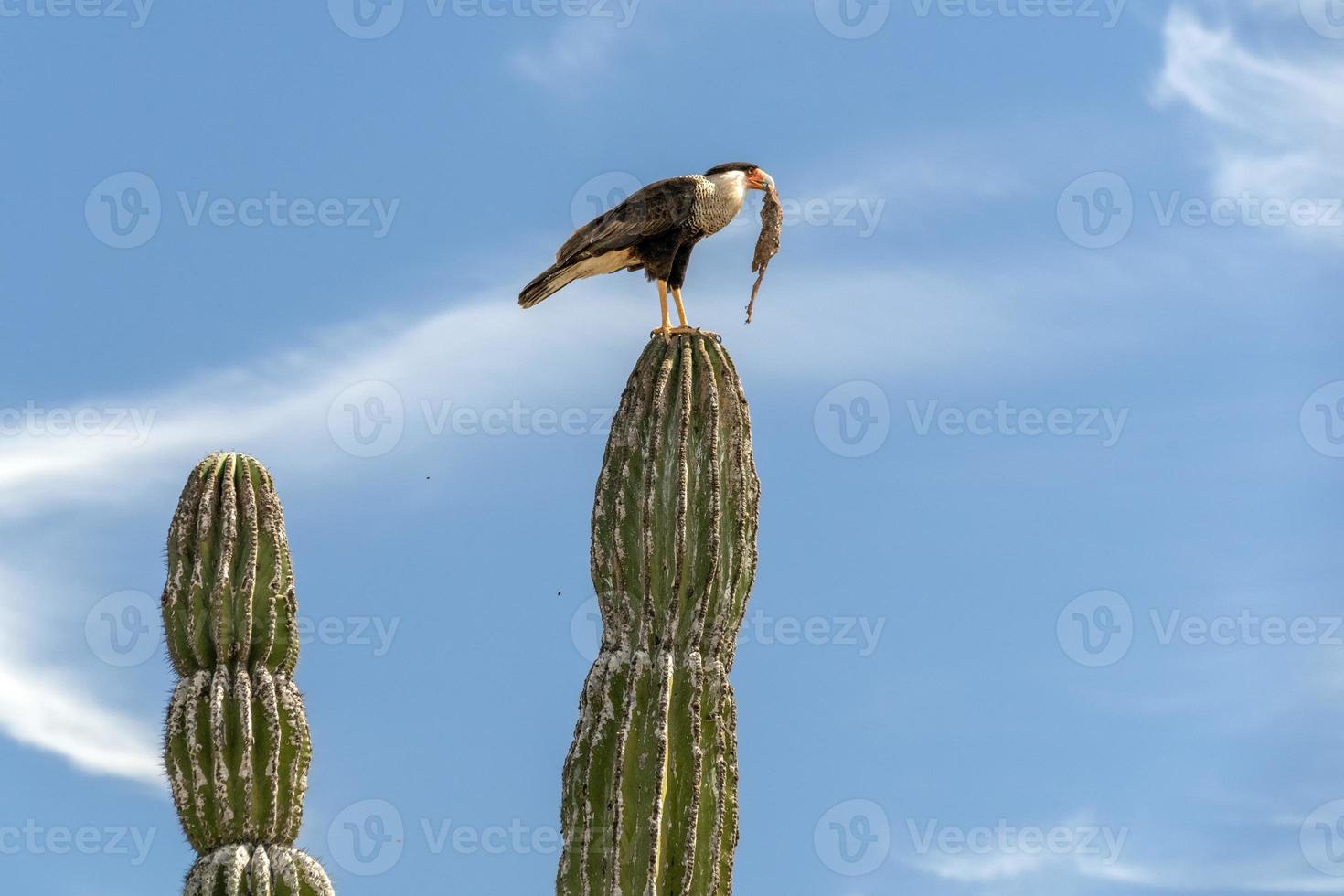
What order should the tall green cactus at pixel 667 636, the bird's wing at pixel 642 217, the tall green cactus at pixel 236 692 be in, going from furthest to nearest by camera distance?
the bird's wing at pixel 642 217
the tall green cactus at pixel 236 692
the tall green cactus at pixel 667 636

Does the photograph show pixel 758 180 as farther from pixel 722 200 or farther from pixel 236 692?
pixel 236 692

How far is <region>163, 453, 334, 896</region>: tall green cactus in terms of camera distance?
12.6 metres

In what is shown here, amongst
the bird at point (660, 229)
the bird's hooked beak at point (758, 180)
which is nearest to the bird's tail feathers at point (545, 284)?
the bird at point (660, 229)

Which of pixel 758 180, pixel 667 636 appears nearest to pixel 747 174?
pixel 758 180

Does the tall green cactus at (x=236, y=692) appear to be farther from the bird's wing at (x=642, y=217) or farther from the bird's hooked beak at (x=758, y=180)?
the bird's hooked beak at (x=758, y=180)

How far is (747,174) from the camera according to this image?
46.5 ft

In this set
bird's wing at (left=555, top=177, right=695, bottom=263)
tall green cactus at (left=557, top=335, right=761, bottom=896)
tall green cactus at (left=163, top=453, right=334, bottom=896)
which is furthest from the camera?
bird's wing at (left=555, top=177, right=695, bottom=263)

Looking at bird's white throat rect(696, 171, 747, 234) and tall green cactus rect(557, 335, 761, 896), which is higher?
bird's white throat rect(696, 171, 747, 234)

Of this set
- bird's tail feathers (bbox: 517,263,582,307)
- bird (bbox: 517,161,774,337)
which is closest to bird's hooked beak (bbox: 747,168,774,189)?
bird (bbox: 517,161,774,337)

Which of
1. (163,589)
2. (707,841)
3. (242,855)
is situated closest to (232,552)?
(163,589)

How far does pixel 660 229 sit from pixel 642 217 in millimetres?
152

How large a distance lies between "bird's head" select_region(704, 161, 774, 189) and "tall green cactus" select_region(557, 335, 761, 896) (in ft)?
6.55

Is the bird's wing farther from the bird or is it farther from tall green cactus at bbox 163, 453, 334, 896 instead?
tall green cactus at bbox 163, 453, 334, 896

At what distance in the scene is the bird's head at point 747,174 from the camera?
14117 mm
